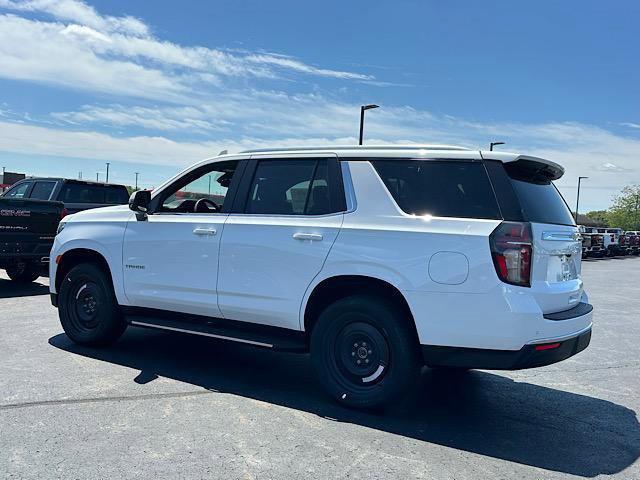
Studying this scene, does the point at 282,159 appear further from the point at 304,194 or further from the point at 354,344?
the point at 354,344

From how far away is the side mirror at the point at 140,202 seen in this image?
212 inches

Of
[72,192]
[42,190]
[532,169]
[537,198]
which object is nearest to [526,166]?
[532,169]

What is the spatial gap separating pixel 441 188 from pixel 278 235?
1.36 m

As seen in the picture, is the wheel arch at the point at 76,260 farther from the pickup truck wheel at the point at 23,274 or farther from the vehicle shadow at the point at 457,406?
the pickup truck wheel at the point at 23,274

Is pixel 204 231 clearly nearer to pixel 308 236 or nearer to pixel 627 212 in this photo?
pixel 308 236

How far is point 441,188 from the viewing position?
13.6ft

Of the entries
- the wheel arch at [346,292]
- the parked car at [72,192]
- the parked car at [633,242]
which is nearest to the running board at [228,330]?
the wheel arch at [346,292]

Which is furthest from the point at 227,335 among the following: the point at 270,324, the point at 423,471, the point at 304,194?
the point at 423,471

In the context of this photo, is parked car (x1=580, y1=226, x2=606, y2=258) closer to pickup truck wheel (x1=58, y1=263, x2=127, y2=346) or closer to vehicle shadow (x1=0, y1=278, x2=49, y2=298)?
vehicle shadow (x1=0, y1=278, x2=49, y2=298)

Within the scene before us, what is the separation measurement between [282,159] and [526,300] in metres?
2.35

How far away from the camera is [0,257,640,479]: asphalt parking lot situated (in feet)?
11.1

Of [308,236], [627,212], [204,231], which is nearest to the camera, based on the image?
[308,236]

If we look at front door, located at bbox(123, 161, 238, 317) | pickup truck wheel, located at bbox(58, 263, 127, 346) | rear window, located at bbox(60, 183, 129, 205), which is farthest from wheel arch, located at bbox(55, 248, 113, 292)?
rear window, located at bbox(60, 183, 129, 205)

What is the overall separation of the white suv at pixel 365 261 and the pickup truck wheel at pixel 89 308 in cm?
18
